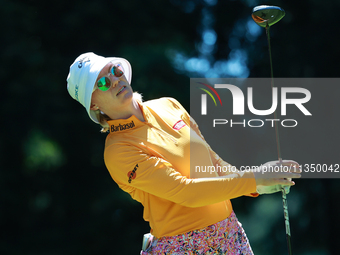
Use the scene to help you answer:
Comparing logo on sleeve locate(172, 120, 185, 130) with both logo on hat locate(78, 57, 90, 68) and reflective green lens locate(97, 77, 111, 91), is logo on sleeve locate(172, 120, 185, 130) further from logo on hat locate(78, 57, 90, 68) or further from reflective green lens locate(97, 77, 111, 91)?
logo on hat locate(78, 57, 90, 68)

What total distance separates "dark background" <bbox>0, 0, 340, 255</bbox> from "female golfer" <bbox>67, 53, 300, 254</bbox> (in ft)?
7.42

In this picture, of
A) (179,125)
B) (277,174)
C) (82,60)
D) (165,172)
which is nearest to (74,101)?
(82,60)

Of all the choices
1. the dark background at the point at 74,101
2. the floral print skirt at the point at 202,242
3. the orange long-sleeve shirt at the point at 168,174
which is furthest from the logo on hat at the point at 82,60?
the dark background at the point at 74,101

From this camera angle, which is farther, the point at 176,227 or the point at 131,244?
the point at 131,244

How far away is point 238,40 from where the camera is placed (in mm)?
4238

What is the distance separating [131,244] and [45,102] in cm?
166

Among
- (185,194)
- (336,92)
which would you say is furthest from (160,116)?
(336,92)

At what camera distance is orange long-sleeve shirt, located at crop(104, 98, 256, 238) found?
1405mm

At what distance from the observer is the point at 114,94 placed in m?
1.58

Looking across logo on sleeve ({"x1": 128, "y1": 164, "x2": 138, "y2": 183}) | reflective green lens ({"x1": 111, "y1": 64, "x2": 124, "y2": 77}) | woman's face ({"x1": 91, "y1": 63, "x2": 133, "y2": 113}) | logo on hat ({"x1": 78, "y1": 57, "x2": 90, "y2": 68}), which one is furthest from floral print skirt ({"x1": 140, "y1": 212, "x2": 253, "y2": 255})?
logo on hat ({"x1": 78, "y1": 57, "x2": 90, "y2": 68})

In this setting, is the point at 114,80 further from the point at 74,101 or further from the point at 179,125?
the point at 74,101

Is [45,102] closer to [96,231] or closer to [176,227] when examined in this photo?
[96,231]

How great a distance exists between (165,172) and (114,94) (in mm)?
392

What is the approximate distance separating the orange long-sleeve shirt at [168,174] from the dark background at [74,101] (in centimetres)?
233
